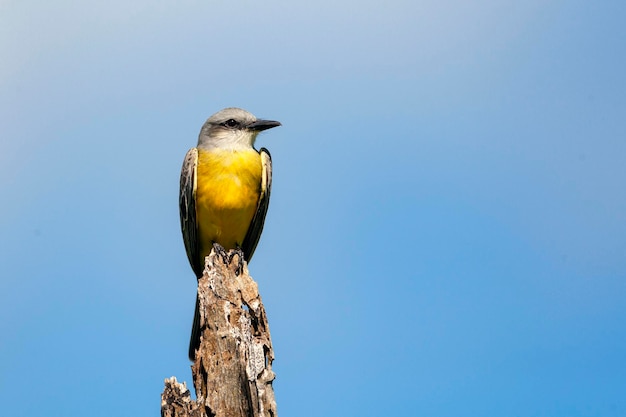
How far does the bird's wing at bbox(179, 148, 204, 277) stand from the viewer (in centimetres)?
1004

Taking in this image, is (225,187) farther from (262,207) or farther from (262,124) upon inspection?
(262,124)

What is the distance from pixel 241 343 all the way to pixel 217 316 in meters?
0.47

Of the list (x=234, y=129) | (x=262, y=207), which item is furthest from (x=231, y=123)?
(x=262, y=207)

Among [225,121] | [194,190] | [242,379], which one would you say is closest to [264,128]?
[225,121]

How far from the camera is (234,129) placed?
10.3 meters

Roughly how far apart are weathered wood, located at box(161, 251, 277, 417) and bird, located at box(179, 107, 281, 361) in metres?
2.15

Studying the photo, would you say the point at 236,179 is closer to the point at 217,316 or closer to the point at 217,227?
the point at 217,227

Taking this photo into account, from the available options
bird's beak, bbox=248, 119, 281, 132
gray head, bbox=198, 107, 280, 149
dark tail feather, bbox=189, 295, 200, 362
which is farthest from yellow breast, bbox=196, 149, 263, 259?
dark tail feather, bbox=189, 295, 200, 362

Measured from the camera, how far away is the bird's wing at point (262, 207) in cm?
1013

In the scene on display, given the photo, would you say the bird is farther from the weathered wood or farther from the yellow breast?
the weathered wood

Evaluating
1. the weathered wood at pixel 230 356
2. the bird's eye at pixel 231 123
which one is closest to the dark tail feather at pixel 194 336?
the weathered wood at pixel 230 356

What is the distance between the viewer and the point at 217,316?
7180 millimetres

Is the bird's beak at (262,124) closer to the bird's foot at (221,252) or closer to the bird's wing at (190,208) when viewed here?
the bird's wing at (190,208)

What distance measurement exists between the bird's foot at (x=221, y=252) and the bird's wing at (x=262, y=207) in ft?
2.08
